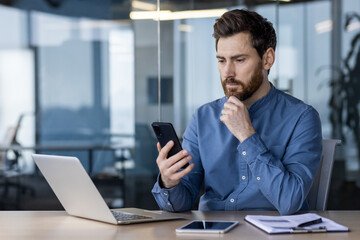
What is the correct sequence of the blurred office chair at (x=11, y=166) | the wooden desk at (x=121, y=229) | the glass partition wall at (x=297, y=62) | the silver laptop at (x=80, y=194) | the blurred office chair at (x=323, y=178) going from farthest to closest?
the blurred office chair at (x=11, y=166), the glass partition wall at (x=297, y=62), the blurred office chair at (x=323, y=178), the silver laptop at (x=80, y=194), the wooden desk at (x=121, y=229)

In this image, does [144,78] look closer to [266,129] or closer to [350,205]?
[350,205]

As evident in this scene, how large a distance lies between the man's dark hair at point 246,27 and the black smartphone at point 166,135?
0.55m

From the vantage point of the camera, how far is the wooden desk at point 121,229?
1740 mm

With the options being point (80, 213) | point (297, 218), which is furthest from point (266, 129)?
point (80, 213)

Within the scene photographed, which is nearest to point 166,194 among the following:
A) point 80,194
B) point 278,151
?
point 80,194

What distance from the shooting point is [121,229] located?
1.86m

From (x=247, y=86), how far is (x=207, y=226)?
2.40 feet

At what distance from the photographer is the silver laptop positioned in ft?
6.18

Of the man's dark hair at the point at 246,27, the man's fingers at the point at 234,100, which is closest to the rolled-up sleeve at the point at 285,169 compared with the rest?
the man's fingers at the point at 234,100

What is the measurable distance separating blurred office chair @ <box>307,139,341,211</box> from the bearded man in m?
0.14

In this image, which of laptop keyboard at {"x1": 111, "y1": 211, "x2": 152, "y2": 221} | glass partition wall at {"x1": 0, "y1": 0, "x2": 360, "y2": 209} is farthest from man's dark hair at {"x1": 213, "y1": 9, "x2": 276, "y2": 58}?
glass partition wall at {"x1": 0, "y1": 0, "x2": 360, "y2": 209}

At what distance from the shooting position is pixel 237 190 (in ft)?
7.59

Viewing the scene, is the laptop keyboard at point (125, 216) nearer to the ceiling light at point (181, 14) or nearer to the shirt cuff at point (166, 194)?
the shirt cuff at point (166, 194)

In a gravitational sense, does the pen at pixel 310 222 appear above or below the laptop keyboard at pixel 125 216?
above
